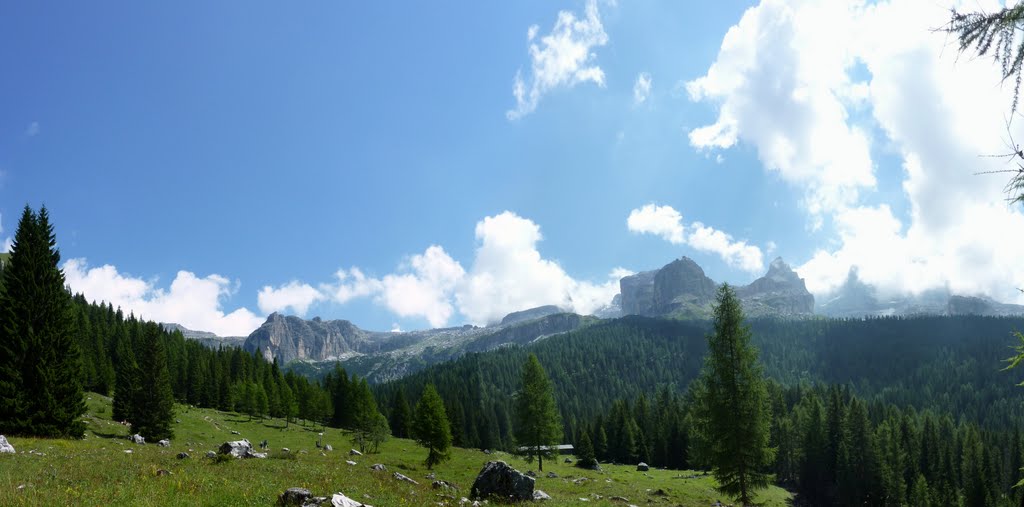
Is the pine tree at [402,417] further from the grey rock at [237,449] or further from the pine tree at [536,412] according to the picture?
the grey rock at [237,449]

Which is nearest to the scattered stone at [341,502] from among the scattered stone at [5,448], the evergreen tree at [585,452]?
the scattered stone at [5,448]

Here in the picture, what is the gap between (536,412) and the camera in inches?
2611

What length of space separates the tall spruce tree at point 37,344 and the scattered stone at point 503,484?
99.9 feet

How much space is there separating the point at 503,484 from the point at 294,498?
9655 millimetres

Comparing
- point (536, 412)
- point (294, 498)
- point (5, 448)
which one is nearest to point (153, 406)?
point (5, 448)

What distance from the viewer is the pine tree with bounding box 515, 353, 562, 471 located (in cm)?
6606

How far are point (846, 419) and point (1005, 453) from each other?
46000 millimetres

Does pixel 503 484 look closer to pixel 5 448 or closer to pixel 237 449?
pixel 237 449

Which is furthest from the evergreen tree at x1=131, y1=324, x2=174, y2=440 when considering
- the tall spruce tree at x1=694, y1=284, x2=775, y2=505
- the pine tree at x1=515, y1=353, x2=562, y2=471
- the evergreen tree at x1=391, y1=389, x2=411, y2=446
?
the evergreen tree at x1=391, y1=389, x2=411, y2=446

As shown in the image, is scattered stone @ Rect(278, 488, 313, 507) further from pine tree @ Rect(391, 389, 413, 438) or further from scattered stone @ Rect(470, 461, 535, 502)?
pine tree @ Rect(391, 389, 413, 438)

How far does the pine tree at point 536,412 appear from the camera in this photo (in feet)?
217

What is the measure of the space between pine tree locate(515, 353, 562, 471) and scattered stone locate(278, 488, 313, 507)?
5032 cm

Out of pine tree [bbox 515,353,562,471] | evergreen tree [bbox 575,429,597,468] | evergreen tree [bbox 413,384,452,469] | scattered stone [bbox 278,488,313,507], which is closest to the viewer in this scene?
scattered stone [bbox 278,488,313,507]

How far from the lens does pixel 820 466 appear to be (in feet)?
318
